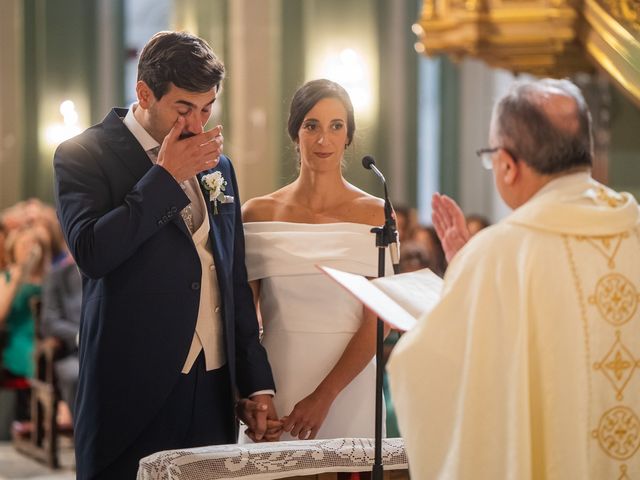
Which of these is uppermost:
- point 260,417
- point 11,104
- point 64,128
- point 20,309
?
point 260,417

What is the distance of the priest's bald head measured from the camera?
298 centimetres

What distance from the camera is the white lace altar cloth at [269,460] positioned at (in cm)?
338

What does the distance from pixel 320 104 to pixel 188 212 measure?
676 millimetres

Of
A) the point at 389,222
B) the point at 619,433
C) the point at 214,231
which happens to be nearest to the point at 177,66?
the point at 214,231

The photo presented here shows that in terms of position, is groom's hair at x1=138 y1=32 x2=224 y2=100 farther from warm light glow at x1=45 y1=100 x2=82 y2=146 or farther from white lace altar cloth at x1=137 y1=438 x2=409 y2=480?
warm light glow at x1=45 y1=100 x2=82 y2=146

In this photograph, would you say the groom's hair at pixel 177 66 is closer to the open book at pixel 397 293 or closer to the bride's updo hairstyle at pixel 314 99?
the bride's updo hairstyle at pixel 314 99

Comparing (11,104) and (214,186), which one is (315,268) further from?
(11,104)

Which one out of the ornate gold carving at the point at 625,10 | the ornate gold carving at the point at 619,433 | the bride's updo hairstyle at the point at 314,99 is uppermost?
the ornate gold carving at the point at 625,10

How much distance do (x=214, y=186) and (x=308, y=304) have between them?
65 centimetres

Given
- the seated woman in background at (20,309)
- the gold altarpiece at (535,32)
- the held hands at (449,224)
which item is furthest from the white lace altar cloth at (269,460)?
the seated woman in background at (20,309)

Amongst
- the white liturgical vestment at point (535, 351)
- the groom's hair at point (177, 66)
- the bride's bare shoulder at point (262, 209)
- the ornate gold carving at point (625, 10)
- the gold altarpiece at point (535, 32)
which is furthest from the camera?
the gold altarpiece at point (535, 32)

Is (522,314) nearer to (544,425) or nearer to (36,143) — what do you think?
(544,425)

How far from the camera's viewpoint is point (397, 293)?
333 centimetres

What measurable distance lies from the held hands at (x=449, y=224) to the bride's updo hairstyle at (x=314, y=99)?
0.74 metres
